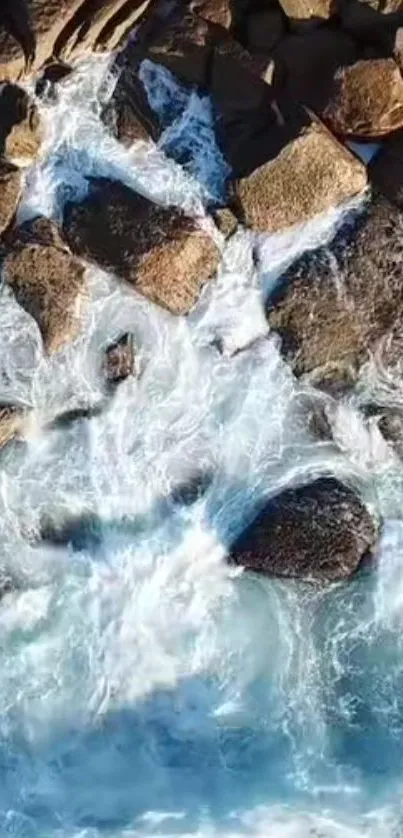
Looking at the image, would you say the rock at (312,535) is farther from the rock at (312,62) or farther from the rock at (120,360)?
the rock at (312,62)

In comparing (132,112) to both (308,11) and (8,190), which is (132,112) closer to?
(8,190)

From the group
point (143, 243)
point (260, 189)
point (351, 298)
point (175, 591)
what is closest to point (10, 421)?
point (143, 243)

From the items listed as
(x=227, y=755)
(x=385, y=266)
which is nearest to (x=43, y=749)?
(x=227, y=755)

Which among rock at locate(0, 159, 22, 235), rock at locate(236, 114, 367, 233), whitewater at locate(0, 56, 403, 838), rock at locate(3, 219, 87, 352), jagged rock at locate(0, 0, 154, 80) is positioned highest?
jagged rock at locate(0, 0, 154, 80)

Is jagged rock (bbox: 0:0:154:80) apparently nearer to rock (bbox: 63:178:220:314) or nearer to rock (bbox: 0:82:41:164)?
rock (bbox: 0:82:41:164)

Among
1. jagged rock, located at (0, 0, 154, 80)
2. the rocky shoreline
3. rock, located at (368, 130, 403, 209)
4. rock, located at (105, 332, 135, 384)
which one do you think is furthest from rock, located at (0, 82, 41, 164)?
rock, located at (368, 130, 403, 209)

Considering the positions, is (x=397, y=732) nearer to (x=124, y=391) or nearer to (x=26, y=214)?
(x=124, y=391)

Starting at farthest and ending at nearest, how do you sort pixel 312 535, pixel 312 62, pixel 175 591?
pixel 175 591
pixel 312 535
pixel 312 62
